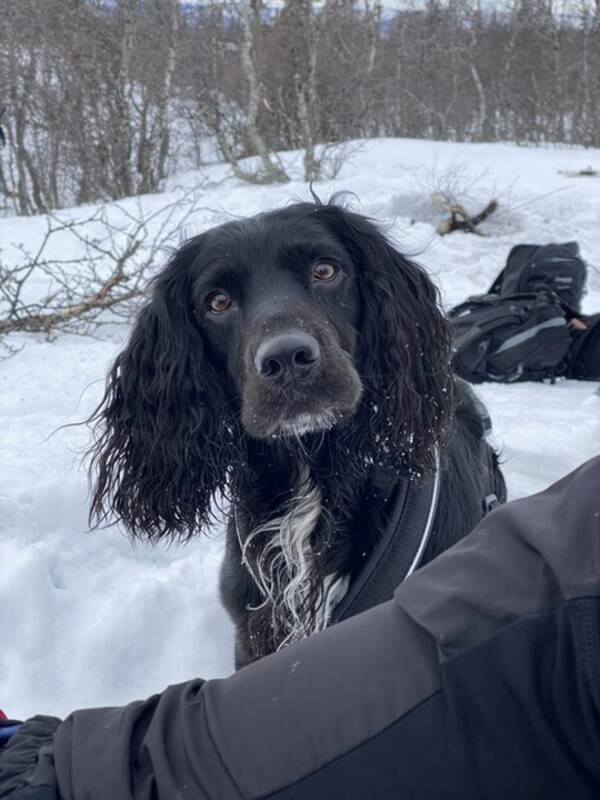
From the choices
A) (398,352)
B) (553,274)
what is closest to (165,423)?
(398,352)

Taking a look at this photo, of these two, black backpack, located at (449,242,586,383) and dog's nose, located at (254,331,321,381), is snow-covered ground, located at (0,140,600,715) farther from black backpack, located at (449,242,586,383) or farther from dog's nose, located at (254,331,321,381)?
dog's nose, located at (254,331,321,381)

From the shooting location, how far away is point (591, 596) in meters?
0.87

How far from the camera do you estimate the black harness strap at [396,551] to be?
2150 millimetres

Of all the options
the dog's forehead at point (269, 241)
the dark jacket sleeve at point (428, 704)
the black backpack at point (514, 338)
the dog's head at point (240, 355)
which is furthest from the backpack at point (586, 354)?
the dark jacket sleeve at point (428, 704)

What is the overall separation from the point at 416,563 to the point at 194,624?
92cm

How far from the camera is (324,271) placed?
2352 mm

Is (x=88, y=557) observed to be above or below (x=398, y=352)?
below

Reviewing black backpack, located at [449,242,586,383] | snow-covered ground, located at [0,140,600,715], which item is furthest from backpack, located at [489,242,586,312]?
snow-covered ground, located at [0,140,600,715]

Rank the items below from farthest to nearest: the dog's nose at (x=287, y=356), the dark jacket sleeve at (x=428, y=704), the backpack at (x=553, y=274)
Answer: the backpack at (x=553, y=274) < the dog's nose at (x=287, y=356) < the dark jacket sleeve at (x=428, y=704)

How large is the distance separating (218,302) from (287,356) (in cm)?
47

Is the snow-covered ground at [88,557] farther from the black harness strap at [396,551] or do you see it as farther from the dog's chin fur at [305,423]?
the dog's chin fur at [305,423]

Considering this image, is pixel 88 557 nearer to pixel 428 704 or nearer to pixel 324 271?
pixel 324 271

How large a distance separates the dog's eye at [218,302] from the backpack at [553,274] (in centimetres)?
379

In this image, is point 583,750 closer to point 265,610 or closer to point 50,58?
point 265,610
